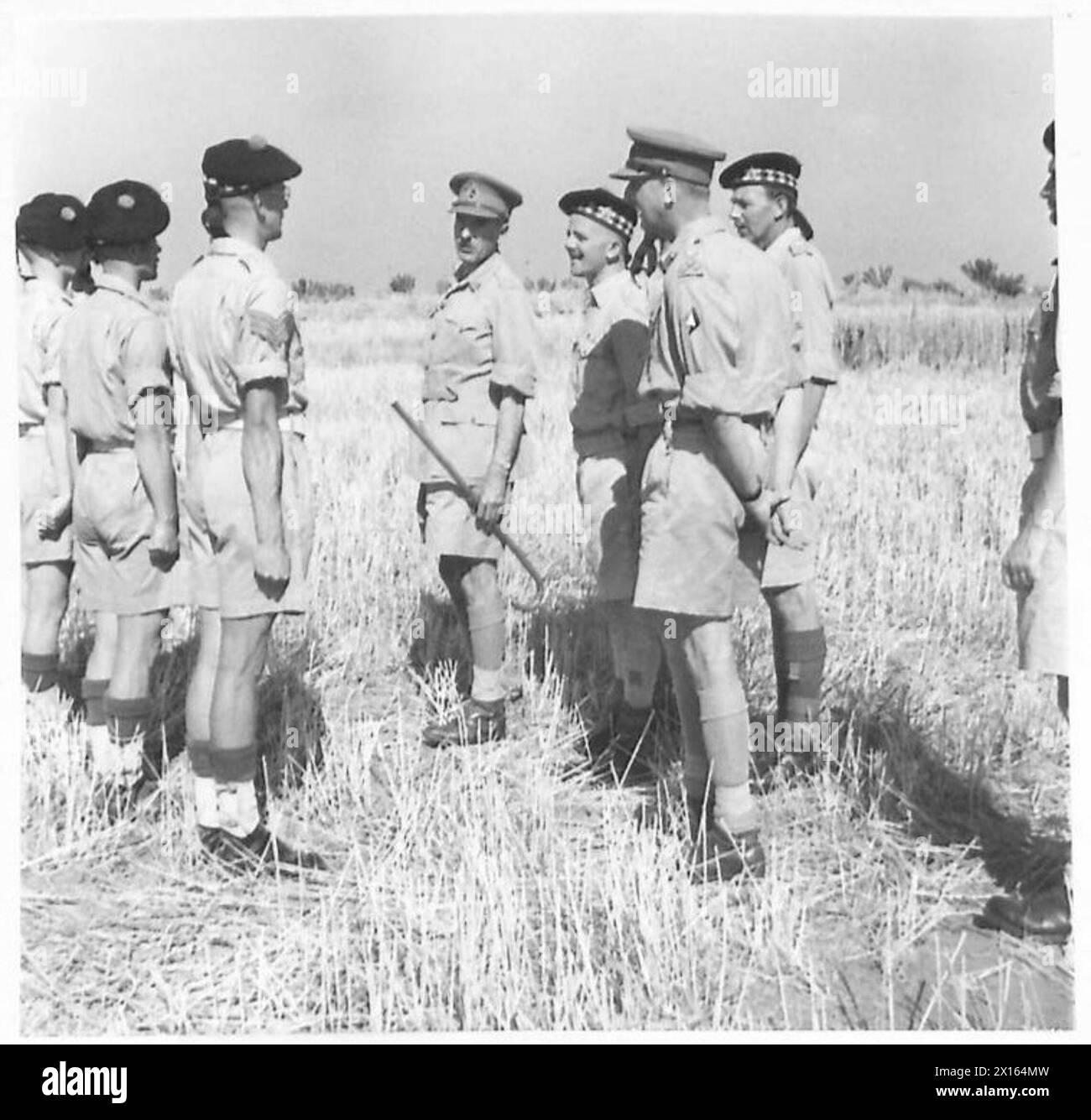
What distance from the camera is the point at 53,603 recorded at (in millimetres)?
5258

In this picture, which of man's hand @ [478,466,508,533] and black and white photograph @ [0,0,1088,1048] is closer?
black and white photograph @ [0,0,1088,1048]

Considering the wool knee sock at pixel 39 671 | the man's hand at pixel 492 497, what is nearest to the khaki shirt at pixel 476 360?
the man's hand at pixel 492 497

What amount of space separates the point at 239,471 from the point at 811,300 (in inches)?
81.8

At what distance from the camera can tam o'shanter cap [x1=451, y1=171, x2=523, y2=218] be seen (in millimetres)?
5133

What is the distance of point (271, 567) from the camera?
4.27 m

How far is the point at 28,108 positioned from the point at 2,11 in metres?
0.30

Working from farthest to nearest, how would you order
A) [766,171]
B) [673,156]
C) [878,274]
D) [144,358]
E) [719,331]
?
[878,274] < [766,171] < [144,358] < [673,156] < [719,331]

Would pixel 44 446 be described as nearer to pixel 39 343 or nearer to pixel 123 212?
pixel 39 343

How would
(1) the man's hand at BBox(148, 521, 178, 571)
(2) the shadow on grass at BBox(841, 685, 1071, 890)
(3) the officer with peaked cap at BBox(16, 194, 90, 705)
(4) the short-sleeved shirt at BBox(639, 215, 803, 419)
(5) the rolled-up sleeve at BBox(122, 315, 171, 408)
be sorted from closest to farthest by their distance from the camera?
(4) the short-sleeved shirt at BBox(639, 215, 803, 419), (2) the shadow on grass at BBox(841, 685, 1071, 890), (5) the rolled-up sleeve at BBox(122, 315, 171, 408), (1) the man's hand at BBox(148, 521, 178, 571), (3) the officer with peaked cap at BBox(16, 194, 90, 705)

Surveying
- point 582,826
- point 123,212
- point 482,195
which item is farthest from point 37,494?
point 582,826

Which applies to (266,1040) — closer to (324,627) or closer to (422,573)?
(324,627)

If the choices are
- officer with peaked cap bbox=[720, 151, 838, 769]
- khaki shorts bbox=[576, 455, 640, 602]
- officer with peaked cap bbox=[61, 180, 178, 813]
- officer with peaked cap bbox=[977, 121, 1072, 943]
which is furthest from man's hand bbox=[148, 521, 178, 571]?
officer with peaked cap bbox=[977, 121, 1072, 943]

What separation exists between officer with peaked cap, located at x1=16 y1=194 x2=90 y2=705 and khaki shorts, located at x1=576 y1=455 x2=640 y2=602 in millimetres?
1909

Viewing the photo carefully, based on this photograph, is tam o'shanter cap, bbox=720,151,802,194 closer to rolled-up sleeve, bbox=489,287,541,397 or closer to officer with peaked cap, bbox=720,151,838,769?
officer with peaked cap, bbox=720,151,838,769
